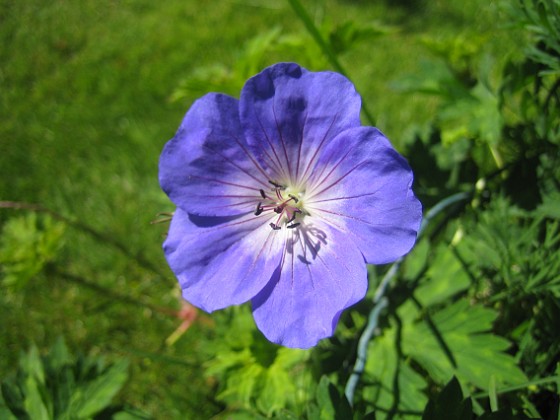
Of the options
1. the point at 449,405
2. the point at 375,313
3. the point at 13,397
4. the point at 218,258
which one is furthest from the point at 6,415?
the point at 449,405

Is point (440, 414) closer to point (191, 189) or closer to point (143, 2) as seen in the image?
point (191, 189)

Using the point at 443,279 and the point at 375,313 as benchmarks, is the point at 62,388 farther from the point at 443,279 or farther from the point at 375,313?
the point at 443,279

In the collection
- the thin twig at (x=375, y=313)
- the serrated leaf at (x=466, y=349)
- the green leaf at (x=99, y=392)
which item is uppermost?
the green leaf at (x=99, y=392)

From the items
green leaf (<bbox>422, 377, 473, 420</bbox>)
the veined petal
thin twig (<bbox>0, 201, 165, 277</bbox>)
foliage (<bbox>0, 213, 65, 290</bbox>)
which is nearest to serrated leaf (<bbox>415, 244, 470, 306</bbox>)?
green leaf (<bbox>422, 377, 473, 420</bbox>)

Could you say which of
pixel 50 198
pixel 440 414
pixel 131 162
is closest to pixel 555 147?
pixel 440 414

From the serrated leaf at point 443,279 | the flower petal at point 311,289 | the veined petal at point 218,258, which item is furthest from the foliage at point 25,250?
the serrated leaf at point 443,279

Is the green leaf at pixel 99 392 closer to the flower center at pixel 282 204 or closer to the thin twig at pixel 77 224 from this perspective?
the thin twig at pixel 77 224

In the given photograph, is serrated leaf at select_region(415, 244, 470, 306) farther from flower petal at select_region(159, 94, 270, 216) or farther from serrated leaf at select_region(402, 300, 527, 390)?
flower petal at select_region(159, 94, 270, 216)

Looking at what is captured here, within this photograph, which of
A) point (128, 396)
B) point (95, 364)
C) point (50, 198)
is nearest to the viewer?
point (95, 364)
